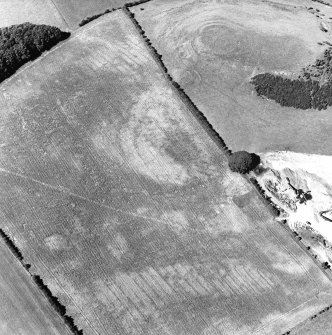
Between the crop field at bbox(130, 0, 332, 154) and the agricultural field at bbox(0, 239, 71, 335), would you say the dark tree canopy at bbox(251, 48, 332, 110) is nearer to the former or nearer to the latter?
the crop field at bbox(130, 0, 332, 154)

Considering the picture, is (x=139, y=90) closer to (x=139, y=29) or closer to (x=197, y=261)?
(x=139, y=29)

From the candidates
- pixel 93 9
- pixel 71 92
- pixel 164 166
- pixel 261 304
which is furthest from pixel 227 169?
pixel 93 9

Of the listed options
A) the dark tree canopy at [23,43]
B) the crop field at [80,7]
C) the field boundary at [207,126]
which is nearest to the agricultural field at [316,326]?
the field boundary at [207,126]

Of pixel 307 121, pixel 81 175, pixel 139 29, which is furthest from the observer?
pixel 139 29

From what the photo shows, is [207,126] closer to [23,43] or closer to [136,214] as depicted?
[136,214]

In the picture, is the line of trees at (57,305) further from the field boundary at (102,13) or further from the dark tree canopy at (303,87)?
the field boundary at (102,13)
